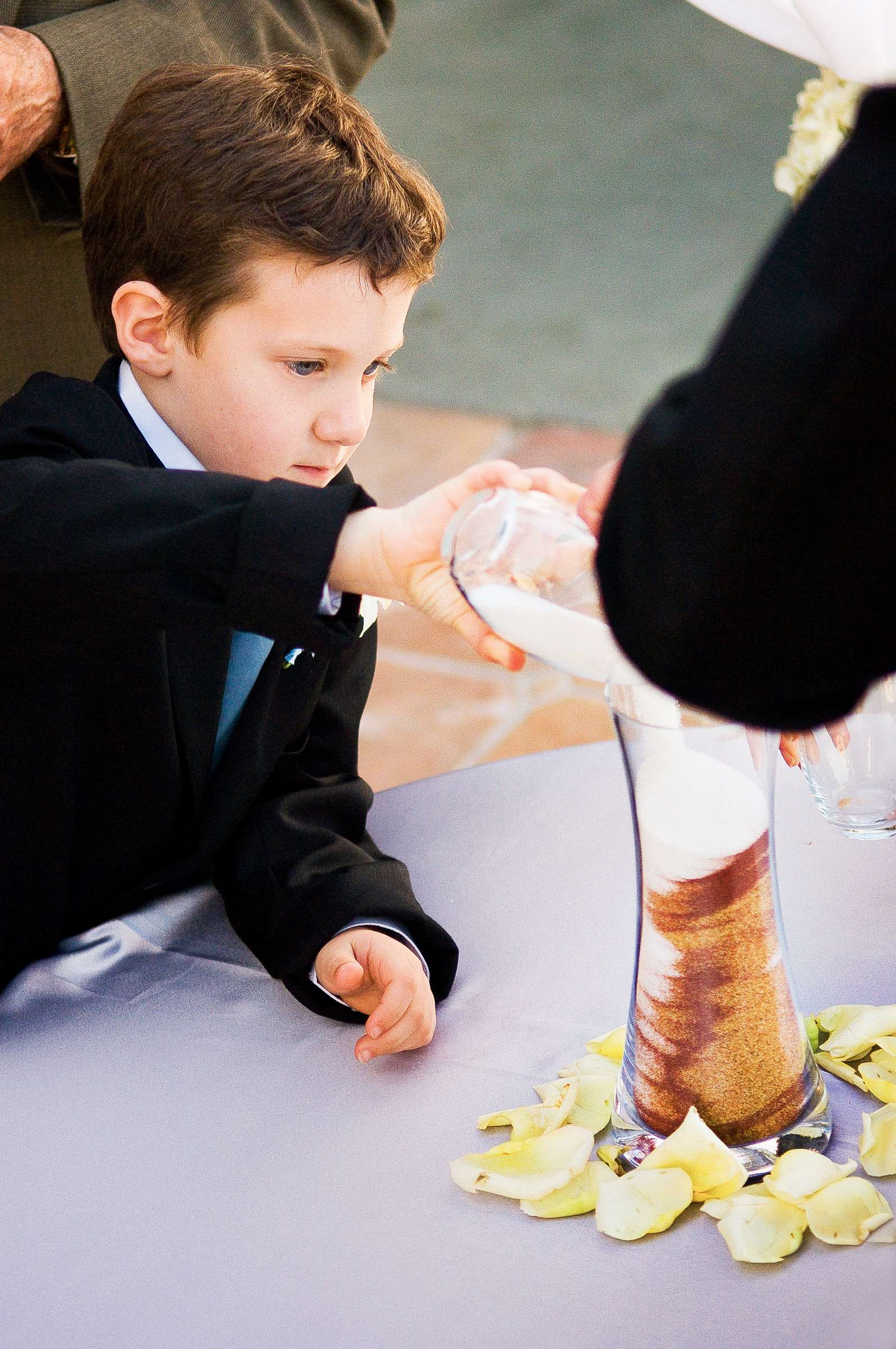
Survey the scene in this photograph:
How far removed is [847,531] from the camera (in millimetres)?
461

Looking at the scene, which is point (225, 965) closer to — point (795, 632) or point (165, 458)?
point (165, 458)

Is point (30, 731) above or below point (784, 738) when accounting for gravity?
below

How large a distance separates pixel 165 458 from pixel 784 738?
504 mm

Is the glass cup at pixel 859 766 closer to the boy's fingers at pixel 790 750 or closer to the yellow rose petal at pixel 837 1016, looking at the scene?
the boy's fingers at pixel 790 750

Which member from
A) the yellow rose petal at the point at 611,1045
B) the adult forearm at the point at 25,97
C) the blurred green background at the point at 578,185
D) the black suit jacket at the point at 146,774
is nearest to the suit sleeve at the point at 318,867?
the black suit jacket at the point at 146,774

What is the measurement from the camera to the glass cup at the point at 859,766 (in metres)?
0.89

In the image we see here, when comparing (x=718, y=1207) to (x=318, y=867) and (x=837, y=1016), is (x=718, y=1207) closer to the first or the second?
(x=837, y=1016)

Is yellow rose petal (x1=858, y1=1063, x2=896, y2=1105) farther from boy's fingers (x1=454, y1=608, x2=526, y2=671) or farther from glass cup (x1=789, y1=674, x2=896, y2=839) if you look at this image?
boy's fingers (x1=454, y1=608, x2=526, y2=671)

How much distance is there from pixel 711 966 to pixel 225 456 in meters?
0.57

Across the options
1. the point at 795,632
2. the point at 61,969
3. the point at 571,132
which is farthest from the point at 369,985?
the point at 571,132

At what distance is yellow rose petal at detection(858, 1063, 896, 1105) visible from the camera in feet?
2.65

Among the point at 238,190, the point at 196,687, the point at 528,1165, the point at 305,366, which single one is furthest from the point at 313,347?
the point at 528,1165

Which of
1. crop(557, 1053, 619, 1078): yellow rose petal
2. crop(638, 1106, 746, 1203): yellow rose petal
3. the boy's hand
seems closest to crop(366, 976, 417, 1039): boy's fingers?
the boy's hand

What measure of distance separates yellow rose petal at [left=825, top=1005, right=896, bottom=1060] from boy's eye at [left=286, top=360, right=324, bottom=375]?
58 cm
